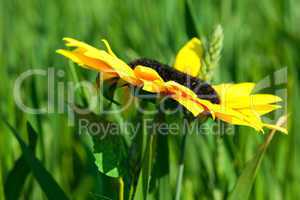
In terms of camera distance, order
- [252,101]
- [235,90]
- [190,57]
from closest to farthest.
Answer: [252,101] → [235,90] → [190,57]

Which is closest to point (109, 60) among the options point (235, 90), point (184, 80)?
point (184, 80)

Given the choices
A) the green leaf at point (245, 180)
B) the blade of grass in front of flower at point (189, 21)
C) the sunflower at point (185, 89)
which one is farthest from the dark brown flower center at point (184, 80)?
the blade of grass in front of flower at point (189, 21)

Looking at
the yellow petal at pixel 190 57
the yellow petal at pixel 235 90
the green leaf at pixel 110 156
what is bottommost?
the green leaf at pixel 110 156

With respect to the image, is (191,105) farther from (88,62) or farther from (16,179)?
(16,179)

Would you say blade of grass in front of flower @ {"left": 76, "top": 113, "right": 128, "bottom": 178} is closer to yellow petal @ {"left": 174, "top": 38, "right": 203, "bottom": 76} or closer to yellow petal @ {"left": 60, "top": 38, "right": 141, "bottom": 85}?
yellow petal @ {"left": 60, "top": 38, "right": 141, "bottom": 85}

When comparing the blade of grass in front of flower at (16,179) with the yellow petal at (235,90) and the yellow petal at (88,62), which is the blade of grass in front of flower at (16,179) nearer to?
the yellow petal at (88,62)

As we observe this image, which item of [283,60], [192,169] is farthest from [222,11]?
[192,169]
